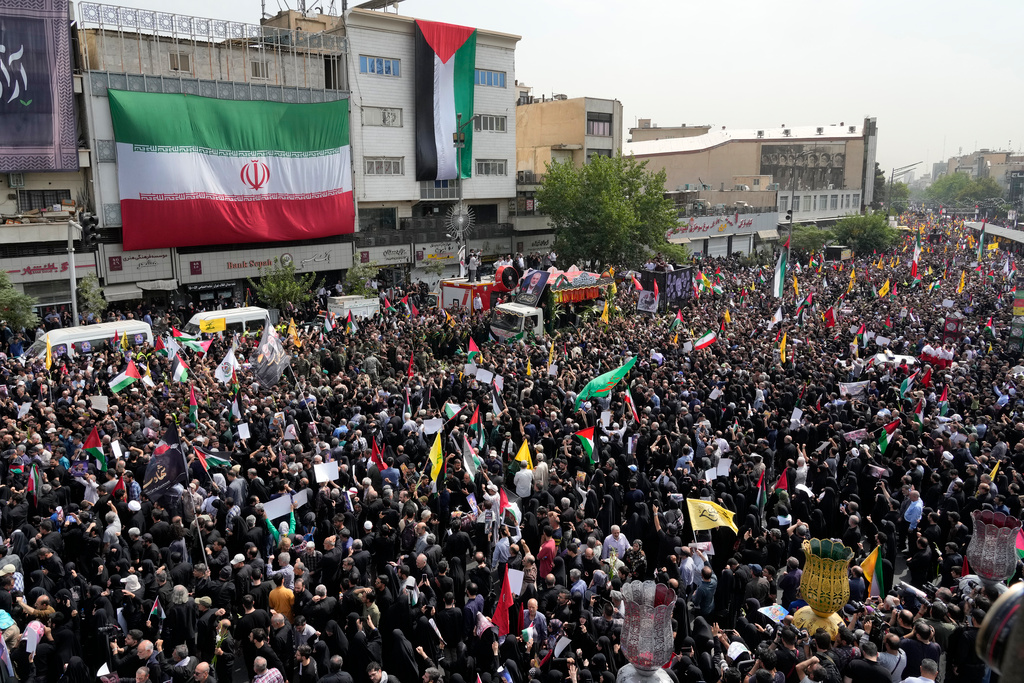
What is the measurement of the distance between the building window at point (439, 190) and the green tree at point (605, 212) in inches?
195

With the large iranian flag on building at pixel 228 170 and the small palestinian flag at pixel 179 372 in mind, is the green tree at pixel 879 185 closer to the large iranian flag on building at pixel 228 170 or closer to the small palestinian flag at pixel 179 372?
the large iranian flag on building at pixel 228 170

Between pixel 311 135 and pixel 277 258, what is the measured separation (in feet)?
19.2

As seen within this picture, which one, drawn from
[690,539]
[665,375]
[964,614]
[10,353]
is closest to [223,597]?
[690,539]

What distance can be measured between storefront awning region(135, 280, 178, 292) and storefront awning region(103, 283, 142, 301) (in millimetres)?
266

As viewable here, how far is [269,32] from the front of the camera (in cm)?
3728

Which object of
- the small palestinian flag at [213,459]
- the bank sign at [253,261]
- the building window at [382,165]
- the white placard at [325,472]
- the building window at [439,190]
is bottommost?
the small palestinian flag at [213,459]

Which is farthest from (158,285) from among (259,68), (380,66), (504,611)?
(504,611)

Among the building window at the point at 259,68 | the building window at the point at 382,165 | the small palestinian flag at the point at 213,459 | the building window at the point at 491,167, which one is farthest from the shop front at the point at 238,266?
the small palestinian flag at the point at 213,459

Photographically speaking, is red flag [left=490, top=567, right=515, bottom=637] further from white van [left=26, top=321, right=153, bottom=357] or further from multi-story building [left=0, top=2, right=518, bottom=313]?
multi-story building [left=0, top=2, right=518, bottom=313]

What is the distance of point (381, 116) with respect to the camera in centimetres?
4066

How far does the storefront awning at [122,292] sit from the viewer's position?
32.0m

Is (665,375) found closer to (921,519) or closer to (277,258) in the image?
(921,519)

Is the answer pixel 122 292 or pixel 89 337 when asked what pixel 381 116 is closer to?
pixel 122 292

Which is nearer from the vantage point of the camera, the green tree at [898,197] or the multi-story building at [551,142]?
the multi-story building at [551,142]
